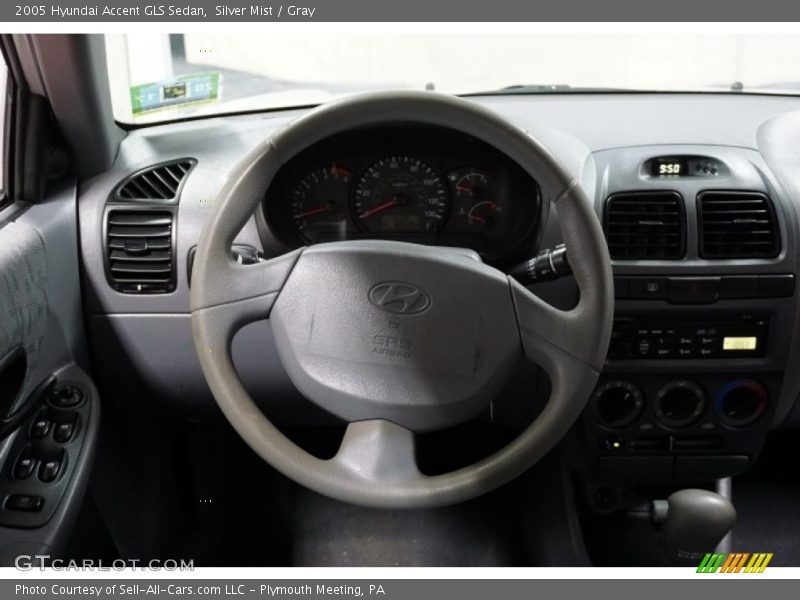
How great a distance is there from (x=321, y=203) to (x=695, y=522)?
3.36ft

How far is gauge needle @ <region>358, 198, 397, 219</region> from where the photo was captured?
5.40 feet

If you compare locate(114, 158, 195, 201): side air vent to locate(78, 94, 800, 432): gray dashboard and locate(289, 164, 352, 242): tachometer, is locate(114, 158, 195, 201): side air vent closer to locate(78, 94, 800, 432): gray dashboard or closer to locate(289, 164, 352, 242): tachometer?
locate(78, 94, 800, 432): gray dashboard

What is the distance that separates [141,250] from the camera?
5.79ft

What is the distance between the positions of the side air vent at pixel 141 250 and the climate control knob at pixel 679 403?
108 cm

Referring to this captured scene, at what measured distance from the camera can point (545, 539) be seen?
7.02 feet

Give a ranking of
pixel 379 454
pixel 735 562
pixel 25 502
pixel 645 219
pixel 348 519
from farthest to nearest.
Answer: pixel 348 519 < pixel 735 562 < pixel 645 219 < pixel 25 502 < pixel 379 454

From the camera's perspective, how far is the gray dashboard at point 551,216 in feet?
5.61

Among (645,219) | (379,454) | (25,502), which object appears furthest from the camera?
(645,219)

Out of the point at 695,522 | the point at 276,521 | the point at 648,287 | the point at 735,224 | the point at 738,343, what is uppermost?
the point at 735,224

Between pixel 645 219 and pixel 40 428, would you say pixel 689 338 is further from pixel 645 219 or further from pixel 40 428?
pixel 40 428

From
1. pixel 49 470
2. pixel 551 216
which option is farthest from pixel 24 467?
pixel 551 216

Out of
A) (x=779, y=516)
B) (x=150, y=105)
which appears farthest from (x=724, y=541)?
(x=150, y=105)

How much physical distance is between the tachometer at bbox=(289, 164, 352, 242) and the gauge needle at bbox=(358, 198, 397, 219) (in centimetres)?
3

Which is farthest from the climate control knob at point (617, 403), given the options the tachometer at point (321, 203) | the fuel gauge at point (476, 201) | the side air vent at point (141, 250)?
the side air vent at point (141, 250)
